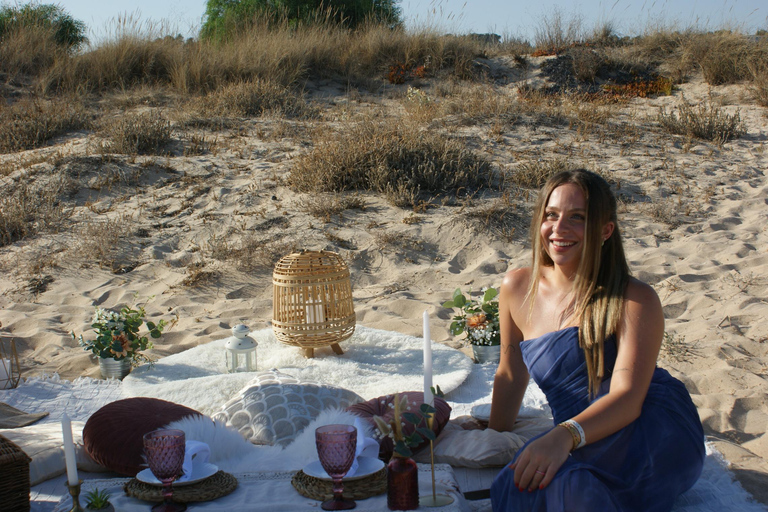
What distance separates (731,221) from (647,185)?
1159 mm

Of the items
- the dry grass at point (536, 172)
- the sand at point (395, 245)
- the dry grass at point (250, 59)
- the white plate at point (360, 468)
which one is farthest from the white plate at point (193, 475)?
the dry grass at point (250, 59)

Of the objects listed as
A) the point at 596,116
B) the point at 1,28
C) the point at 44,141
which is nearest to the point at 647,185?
the point at 596,116

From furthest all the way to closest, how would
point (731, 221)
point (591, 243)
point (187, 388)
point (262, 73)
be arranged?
point (262, 73) < point (731, 221) < point (187, 388) < point (591, 243)

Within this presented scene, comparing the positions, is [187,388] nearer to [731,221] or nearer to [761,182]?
[731,221]

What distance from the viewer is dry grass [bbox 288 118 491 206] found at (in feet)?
25.5

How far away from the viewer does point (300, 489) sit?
2.18m

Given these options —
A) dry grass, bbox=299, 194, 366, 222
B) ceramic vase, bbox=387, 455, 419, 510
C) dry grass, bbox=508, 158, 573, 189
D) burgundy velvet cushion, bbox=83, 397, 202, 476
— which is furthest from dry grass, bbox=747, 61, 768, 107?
ceramic vase, bbox=387, 455, 419, 510

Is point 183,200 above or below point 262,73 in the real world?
below

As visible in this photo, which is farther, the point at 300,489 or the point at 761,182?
the point at 761,182

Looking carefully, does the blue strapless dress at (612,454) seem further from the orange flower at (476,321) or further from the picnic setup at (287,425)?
the orange flower at (476,321)

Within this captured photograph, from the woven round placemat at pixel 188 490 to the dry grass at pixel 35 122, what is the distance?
9.09 metres

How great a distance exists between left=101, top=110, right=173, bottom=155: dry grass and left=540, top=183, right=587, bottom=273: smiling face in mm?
7717

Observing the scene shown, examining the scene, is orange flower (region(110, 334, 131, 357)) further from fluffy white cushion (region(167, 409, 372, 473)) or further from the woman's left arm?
the woman's left arm

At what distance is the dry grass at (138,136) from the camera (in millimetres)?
9133
